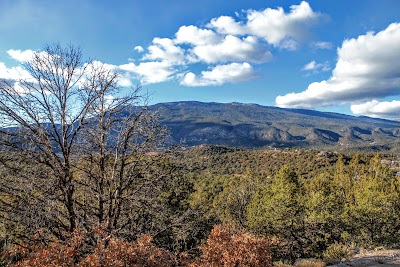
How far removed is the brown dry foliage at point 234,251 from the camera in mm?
8055

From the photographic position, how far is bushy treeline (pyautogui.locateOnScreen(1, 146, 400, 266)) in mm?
6957

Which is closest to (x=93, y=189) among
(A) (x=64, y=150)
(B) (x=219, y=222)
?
(A) (x=64, y=150)

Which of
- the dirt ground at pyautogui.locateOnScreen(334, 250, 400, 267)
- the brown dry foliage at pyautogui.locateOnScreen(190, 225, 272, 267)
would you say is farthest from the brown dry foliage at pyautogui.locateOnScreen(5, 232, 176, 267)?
the dirt ground at pyautogui.locateOnScreen(334, 250, 400, 267)

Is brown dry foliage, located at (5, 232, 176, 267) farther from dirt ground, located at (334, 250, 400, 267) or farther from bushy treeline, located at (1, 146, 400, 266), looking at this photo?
dirt ground, located at (334, 250, 400, 267)

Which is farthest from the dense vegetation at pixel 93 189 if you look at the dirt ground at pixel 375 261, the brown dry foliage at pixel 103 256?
the dirt ground at pixel 375 261

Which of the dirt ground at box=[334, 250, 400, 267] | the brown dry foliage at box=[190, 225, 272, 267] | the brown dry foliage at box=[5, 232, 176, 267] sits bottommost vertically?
the dirt ground at box=[334, 250, 400, 267]

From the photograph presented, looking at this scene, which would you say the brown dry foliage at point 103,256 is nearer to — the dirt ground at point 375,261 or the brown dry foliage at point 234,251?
the brown dry foliage at point 234,251

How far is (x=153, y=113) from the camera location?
9656mm

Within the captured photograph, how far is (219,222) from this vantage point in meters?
31.2

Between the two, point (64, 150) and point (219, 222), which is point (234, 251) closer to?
point (64, 150)

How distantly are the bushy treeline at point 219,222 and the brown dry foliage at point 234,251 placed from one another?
3cm

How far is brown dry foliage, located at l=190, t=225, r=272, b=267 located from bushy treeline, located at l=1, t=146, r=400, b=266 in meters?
0.03

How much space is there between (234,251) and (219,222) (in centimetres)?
2388

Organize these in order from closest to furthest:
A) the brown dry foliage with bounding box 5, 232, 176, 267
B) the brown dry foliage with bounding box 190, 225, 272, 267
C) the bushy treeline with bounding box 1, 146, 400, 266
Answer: the brown dry foliage with bounding box 5, 232, 176, 267 → the bushy treeline with bounding box 1, 146, 400, 266 → the brown dry foliage with bounding box 190, 225, 272, 267
